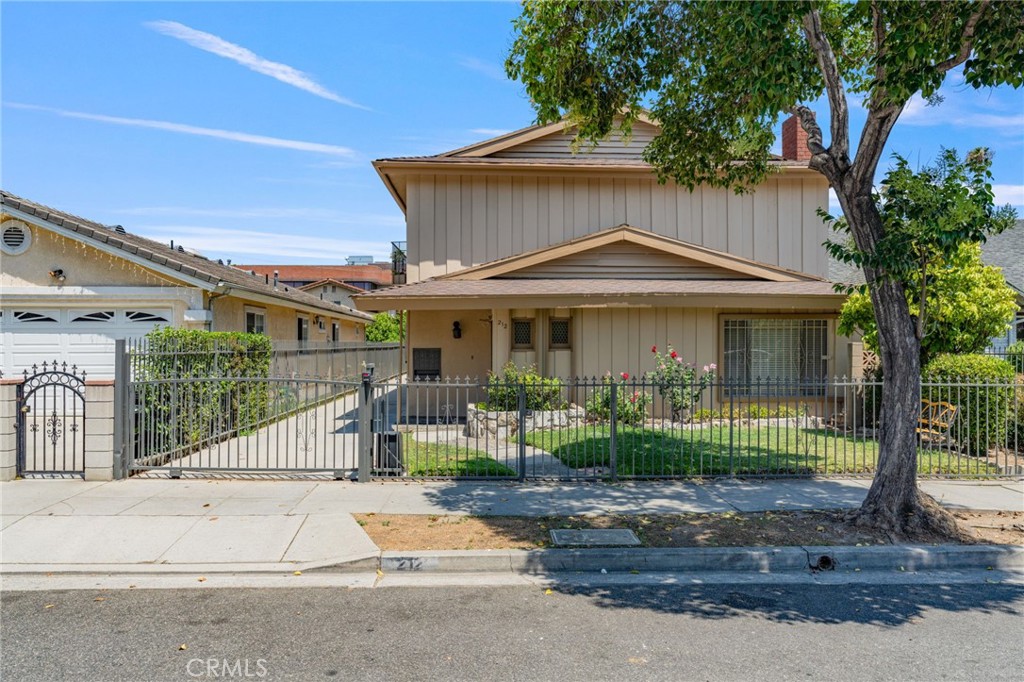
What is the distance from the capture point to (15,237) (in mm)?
13797

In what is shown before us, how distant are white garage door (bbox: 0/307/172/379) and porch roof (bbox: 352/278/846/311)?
4982 mm

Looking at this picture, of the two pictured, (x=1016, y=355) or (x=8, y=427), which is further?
(x=1016, y=355)

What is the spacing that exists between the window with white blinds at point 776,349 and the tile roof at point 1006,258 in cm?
594

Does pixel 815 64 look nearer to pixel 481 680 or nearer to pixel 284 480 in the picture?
pixel 481 680

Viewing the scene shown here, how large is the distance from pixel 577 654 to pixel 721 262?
11657 mm

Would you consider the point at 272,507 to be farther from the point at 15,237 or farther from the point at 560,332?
the point at 15,237

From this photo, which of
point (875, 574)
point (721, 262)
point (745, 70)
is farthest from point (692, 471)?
point (721, 262)

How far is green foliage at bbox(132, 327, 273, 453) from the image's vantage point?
920 centimetres

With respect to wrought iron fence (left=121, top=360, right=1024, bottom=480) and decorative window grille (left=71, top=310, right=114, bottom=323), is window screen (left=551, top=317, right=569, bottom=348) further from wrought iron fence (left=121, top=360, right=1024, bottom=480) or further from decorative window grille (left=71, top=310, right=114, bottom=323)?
decorative window grille (left=71, top=310, right=114, bottom=323)

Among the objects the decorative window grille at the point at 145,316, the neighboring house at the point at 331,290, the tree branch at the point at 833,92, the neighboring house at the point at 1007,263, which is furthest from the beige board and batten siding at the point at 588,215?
the neighboring house at the point at 331,290

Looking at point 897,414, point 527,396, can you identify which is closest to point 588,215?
point 527,396

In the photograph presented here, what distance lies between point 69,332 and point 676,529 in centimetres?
1335

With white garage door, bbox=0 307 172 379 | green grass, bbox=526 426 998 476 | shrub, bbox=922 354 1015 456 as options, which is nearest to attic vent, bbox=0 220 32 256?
A: white garage door, bbox=0 307 172 379

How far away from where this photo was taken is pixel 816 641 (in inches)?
178
